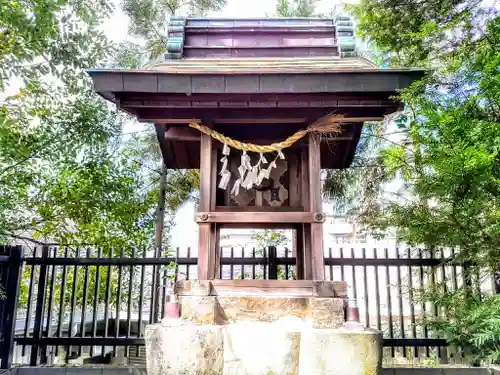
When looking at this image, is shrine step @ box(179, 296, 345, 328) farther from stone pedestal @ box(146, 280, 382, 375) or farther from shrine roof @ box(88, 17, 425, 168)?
shrine roof @ box(88, 17, 425, 168)

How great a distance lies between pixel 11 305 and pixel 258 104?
3.49 meters

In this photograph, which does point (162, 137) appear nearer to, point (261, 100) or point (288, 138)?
point (261, 100)

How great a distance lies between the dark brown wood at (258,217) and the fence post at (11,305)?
2523mm

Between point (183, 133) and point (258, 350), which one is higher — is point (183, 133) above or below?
above

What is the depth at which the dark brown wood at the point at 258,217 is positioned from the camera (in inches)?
121

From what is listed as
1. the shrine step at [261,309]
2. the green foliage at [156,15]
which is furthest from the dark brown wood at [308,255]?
the green foliage at [156,15]

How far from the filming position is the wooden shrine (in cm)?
296

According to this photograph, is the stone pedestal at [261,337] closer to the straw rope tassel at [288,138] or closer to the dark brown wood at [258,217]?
the dark brown wood at [258,217]

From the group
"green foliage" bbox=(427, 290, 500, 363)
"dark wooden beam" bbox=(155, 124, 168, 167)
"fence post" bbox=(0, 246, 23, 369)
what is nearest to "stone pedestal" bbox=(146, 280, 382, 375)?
"green foliage" bbox=(427, 290, 500, 363)

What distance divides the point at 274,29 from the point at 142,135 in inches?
287

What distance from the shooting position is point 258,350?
2658 millimetres

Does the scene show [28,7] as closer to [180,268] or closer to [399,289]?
[180,268]

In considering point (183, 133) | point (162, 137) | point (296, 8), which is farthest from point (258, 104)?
point (296, 8)

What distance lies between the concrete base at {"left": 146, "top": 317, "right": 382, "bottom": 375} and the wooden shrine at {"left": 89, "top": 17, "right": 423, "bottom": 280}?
522mm
